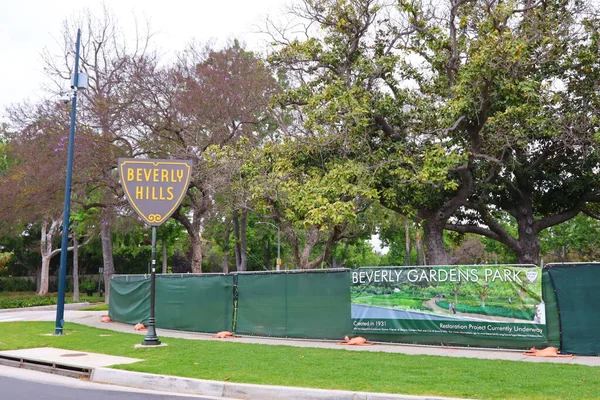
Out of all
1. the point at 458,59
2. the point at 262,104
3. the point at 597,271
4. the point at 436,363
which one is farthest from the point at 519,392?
the point at 262,104

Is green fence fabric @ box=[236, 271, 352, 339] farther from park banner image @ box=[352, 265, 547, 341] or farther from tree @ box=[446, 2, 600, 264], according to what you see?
tree @ box=[446, 2, 600, 264]

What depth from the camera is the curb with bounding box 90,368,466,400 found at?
8312 millimetres

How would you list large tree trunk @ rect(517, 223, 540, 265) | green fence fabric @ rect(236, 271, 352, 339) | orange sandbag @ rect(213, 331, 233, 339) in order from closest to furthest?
green fence fabric @ rect(236, 271, 352, 339) → orange sandbag @ rect(213, 331, 233, 339) → large tree trunk @ rect(517, 223, 540, 265)

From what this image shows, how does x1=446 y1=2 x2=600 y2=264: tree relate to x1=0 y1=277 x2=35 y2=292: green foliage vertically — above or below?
above

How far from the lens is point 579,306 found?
11.7 metres

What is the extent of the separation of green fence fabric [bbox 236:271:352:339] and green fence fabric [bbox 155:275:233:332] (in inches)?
19.7

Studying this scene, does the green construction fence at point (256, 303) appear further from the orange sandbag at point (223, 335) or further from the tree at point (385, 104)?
the tree at point (385, 104)

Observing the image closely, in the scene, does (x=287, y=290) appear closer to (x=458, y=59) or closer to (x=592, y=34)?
(x=458, y=59)

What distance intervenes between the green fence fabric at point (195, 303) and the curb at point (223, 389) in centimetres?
643

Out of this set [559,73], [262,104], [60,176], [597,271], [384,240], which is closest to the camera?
[597,271]

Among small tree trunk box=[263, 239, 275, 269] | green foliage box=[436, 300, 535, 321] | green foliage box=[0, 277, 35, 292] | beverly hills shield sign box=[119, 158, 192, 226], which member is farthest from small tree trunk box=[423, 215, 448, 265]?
green foliage box=[0, 277, 35, 292]

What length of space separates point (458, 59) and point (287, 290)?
1015 cm

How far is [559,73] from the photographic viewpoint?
19.8 metres

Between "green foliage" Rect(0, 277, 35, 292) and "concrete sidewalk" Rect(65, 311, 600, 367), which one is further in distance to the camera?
"green foliage" Rect(0, 277, 35, 292)
